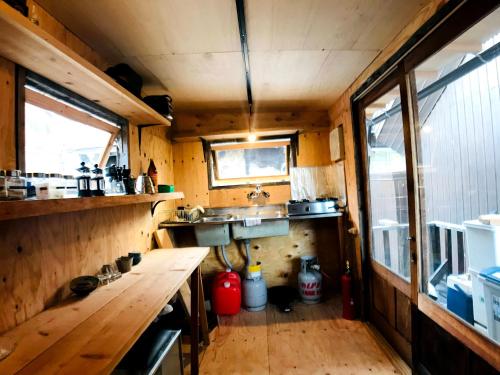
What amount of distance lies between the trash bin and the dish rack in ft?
4.51

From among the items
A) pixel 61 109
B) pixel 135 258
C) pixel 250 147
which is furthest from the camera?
pixel 250 147

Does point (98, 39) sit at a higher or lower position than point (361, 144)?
higher

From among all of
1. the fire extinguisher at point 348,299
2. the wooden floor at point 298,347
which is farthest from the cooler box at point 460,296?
the fire extinguisher at point 348,299

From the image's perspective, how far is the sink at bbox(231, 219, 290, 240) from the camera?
2701 millimetres

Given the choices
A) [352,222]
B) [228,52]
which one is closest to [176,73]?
[228,52]

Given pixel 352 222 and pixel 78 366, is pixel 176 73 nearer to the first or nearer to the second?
pixel 78 366

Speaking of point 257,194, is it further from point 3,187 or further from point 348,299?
point 3,187

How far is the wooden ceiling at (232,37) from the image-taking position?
4.22ft

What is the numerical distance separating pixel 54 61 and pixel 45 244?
32.8 inches

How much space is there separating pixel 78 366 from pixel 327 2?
1.84m

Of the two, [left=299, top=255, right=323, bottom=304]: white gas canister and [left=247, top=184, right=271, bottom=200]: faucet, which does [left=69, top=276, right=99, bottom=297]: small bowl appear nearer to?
[left=247, top=184, right=271, bottom=200]: faucet

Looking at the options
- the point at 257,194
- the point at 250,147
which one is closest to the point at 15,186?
the point at 257,194

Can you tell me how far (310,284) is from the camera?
2.77m

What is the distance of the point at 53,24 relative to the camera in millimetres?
1294
